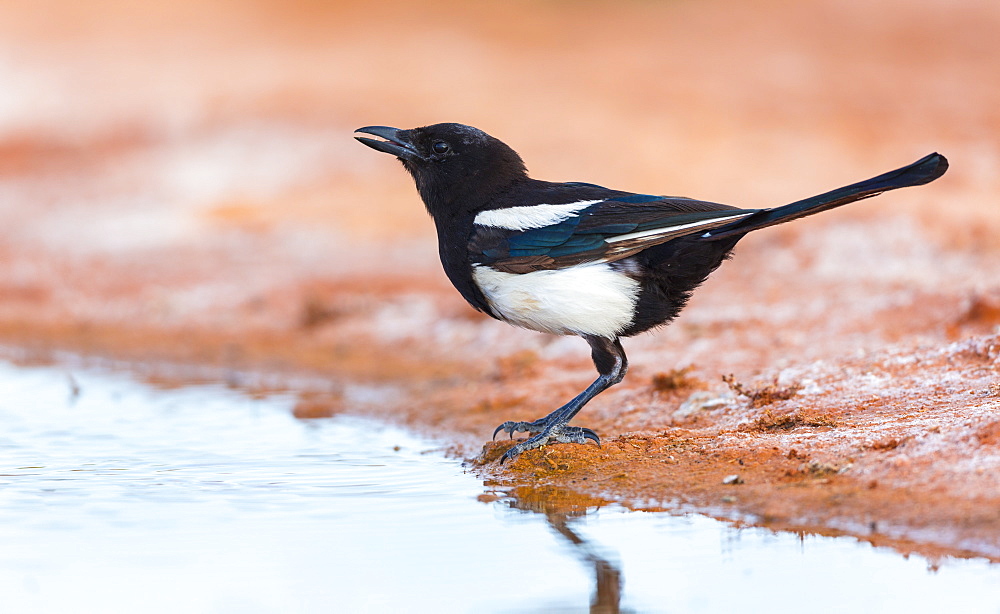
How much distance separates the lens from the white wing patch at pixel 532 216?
17.0 feet

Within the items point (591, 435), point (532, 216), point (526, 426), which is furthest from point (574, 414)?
point (532, 216)

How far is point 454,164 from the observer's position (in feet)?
18.7

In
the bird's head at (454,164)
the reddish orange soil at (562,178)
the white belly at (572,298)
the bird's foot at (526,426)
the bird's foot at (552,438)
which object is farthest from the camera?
the bird's head at (454,164)

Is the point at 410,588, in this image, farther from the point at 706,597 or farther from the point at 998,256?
the point at 998,256

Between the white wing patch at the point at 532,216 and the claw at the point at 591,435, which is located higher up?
the white wing patch at the point at 532,216

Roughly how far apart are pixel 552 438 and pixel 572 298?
2.27 feet

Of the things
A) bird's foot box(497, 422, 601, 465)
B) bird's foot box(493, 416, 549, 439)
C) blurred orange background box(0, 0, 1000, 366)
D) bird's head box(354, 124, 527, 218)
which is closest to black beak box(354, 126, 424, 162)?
bird's head box(354, 124, 527, 218)

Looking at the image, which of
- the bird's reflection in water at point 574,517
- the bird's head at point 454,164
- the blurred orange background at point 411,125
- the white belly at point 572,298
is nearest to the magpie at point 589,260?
the white belly at point 572,298

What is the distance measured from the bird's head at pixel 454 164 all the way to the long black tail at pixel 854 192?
4.33ft

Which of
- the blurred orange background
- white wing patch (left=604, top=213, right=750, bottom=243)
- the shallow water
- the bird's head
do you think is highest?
the blurred orange background

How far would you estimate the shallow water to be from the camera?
130 inches

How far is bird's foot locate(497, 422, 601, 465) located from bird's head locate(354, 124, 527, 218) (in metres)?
1.14

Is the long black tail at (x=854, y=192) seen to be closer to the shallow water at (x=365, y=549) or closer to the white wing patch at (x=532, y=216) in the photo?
the white wing patch at (x=532, y=216)

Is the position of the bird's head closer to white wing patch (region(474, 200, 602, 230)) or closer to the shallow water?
white wing patch (region(474, 200, 602, 230))
